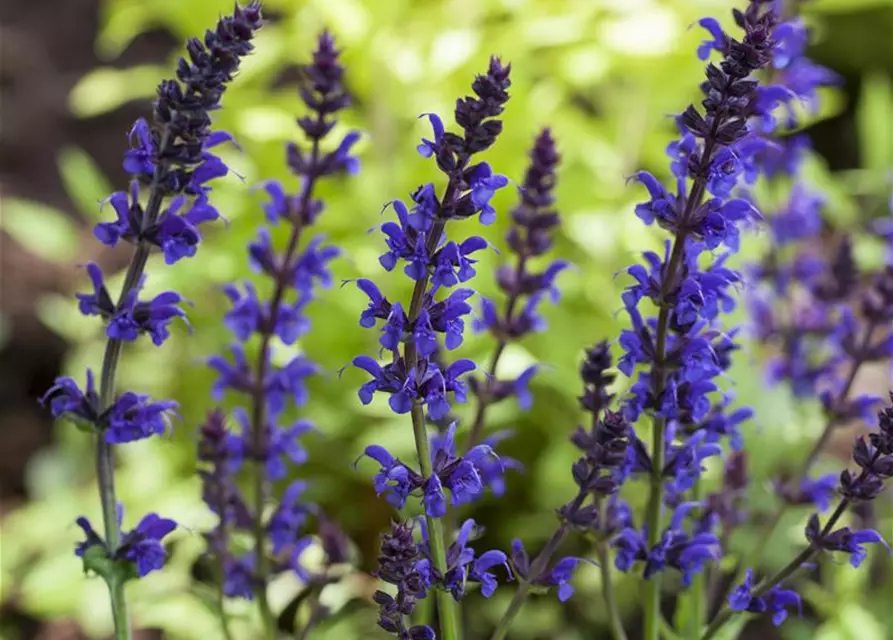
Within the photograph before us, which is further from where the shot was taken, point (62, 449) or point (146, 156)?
point (62, 449)

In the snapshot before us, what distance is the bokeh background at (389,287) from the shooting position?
2.71 metres

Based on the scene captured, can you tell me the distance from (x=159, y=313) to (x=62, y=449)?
2.54 m

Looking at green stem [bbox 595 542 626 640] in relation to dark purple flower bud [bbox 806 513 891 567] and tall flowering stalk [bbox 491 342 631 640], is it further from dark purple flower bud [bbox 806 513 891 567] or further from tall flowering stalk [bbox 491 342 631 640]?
dark purple flower bud [bbox 806 513 891 567]

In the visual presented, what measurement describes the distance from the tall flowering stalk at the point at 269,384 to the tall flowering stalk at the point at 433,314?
0.49 meters

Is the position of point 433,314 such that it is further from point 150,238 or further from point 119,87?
point 119,87

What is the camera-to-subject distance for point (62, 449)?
3684mm

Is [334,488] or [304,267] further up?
[334,488]

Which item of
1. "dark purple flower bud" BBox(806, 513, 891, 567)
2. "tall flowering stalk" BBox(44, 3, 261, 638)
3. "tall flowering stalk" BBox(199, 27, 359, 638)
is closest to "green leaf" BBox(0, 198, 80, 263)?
"tall flowering stalk" BBox(199, 27, 359, 638)

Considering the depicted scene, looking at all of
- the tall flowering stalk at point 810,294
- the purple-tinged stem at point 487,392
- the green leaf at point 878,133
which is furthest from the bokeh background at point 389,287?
the purple-tinged stem at point 487,392

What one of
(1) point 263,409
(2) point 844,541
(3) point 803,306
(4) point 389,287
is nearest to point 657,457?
(2) point 844,541

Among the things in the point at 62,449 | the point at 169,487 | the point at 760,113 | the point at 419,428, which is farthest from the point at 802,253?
the point at 62,449

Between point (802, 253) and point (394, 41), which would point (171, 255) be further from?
point (394, 41)

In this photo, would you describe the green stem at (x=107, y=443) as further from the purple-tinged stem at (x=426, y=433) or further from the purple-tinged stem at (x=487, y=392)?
the purple-tinged stem at (x=487, y=392)

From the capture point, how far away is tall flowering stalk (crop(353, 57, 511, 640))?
46.2 inches
